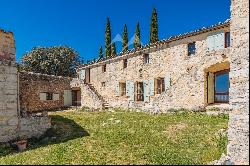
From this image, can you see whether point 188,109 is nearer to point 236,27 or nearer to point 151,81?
point 151,81

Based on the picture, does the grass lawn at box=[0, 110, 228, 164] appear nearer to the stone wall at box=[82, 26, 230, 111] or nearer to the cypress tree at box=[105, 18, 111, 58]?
the stone wall at box=[82, 26, 230, 111]

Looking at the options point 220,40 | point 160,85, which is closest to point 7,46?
point 220,40

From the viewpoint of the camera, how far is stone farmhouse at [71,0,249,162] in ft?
33.8

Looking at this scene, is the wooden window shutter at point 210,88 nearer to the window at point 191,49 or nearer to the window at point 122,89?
the window at point 191,49

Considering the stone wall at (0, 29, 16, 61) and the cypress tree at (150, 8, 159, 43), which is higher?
the cypress tree at (150, 8, 159, 43)

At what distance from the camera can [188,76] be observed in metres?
21.5

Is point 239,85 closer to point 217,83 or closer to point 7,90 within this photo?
point 7,90

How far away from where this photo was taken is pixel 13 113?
15.0 metres

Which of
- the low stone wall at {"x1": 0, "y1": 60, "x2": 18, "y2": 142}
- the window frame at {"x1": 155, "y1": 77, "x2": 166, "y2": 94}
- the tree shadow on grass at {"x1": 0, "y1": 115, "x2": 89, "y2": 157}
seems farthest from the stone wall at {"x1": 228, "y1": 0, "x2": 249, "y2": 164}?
the window frame at {"x1": 155, "y1": 77, "x2": 166, "y2": 94}

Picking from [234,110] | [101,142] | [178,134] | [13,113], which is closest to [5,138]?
[13,113]

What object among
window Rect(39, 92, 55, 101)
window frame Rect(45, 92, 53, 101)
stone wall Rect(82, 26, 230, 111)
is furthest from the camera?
window frame Rect(45, 92, 53, 101)

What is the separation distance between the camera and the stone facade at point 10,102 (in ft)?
48.0

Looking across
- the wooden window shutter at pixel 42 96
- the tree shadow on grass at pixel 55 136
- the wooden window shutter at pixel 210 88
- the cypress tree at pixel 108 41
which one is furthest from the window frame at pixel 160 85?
the cypress tree at pixel 108 41

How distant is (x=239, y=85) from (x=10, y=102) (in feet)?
35.8
